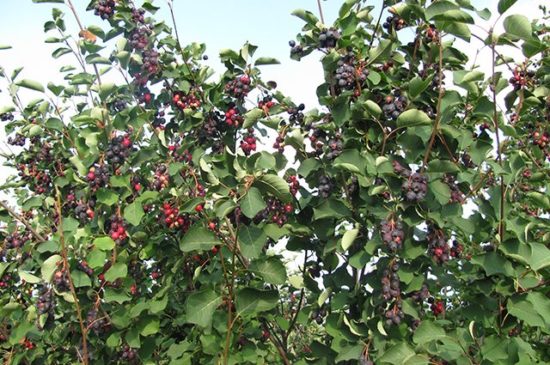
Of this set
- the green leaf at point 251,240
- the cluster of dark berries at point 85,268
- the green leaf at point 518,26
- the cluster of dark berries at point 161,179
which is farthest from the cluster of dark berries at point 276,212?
the green leaf at point 518,26

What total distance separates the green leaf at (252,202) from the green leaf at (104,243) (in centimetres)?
106

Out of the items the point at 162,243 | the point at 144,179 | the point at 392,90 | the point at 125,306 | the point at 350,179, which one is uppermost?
the point at 392,90

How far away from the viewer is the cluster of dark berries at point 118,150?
381cm

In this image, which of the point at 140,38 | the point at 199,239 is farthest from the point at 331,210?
the point at 140,38

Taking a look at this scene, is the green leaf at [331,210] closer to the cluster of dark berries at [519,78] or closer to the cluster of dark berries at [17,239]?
the cluster of dark berries at [519,78]

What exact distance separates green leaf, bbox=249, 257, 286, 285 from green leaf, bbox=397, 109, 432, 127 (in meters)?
0.91

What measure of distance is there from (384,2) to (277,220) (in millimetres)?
1298

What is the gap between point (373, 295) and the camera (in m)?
3.09

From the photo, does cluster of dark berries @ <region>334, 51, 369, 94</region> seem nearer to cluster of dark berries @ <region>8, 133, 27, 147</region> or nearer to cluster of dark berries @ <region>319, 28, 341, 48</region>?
cluster of dark berries @ <region>319, 28, 341, 48</region>

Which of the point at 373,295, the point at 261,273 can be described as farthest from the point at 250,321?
the point at 373,295

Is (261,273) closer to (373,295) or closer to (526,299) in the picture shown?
(373,295)

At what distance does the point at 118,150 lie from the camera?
12.5 ft

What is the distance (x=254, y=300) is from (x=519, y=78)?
1.91 metres

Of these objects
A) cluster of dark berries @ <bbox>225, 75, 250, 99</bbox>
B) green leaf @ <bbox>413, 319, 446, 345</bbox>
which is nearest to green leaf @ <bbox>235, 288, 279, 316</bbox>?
green leaf @ <bbox>413, 319, 446, 345</bbox>
